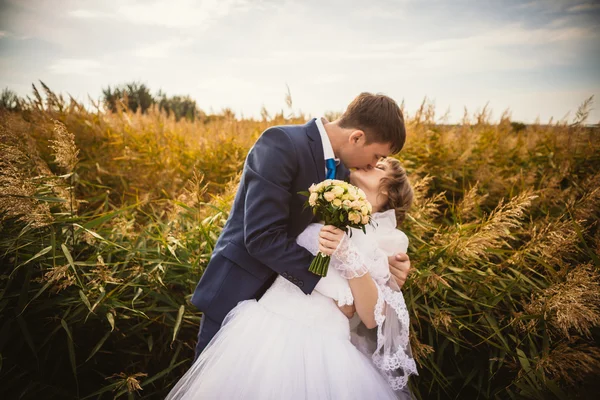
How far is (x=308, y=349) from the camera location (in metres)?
1.62

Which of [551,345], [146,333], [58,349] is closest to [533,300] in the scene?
[551,345]

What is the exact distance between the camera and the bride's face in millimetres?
2275

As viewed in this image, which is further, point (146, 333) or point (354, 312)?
point (146, 333)

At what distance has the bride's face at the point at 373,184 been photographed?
2275 millimetres

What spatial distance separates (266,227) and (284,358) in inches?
26.9

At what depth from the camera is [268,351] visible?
160 cm

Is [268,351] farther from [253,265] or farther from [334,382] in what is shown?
[253,265]

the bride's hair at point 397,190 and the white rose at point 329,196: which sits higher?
the white rose at point 329,196

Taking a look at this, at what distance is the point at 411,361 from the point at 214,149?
343 centimetres

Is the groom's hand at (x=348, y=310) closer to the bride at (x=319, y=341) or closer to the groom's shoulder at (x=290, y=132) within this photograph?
the bride at (x=319, y=341)

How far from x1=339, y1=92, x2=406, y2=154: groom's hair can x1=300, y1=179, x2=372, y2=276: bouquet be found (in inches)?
26.2

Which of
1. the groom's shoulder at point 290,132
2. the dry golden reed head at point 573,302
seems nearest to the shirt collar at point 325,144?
the groom's shoulder at point 290,132

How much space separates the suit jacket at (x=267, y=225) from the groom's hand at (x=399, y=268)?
0.63 meters

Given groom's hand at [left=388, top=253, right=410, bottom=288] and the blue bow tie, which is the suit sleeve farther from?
groom's hand at [left=388, top=253, right=410, bottom=288]
